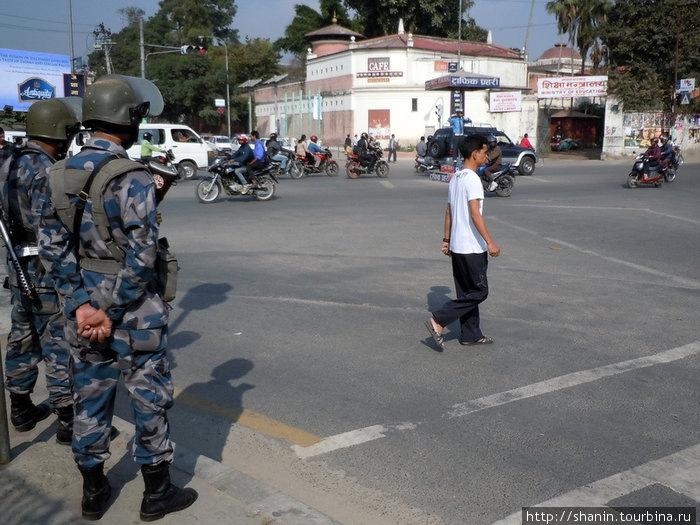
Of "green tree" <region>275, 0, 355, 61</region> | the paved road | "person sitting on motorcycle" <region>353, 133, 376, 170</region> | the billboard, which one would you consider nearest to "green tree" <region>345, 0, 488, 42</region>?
"green tree" <region>275, 0, 355, 61</region>

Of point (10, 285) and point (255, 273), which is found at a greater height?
point (10, 285)

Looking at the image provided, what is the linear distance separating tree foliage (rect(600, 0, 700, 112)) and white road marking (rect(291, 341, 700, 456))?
33.7 metres

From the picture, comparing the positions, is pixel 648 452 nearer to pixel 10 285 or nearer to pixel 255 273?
pixel 10 285

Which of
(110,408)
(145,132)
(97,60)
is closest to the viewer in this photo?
(110,408)

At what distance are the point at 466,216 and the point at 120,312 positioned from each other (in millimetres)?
3328

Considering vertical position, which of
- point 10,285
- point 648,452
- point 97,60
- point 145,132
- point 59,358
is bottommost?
point 648,452

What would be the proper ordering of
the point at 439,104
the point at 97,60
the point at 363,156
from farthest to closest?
the point at 97,60 → the point at 439,104 → the point at 363,156

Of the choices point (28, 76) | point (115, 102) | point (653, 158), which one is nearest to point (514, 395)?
point (115, 102)

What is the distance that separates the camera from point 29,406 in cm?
405

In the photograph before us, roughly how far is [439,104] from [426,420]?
41485mm

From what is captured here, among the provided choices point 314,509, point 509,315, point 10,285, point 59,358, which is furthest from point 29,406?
point 509,315

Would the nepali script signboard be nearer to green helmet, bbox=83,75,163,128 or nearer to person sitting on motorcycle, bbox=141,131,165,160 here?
person sitting on motorcycle, bbox=141,131,165,160

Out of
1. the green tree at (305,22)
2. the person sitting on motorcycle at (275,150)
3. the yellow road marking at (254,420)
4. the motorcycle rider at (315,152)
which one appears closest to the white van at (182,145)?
the person sitting on motorcycle at (275,150)

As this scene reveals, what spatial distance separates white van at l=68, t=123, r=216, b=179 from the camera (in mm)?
22469
